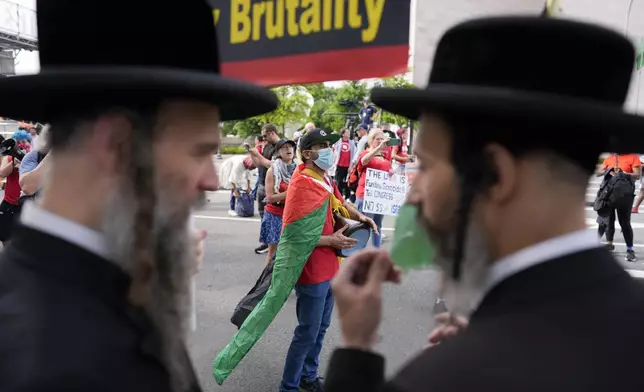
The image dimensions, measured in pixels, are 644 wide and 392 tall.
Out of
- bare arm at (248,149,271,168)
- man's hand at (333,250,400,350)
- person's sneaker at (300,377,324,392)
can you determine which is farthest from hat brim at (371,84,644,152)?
bare arm at (248,149,271,168)

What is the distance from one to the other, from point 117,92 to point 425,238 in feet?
2.61

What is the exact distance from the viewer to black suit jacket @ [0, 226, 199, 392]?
902 millimetres

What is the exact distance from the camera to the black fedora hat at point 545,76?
1.02 metres

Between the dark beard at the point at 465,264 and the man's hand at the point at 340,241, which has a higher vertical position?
the dark beard at the point at 465,264

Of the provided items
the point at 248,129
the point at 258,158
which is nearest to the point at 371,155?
the point at 258,158

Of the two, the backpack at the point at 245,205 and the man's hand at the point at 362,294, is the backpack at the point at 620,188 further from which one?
the man's hand at the point at 362,294

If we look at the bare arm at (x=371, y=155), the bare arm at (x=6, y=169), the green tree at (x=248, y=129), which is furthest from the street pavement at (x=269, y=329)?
the green tree at (x=248, y=129)

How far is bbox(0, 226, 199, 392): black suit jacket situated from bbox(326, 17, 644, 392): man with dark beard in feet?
1.45

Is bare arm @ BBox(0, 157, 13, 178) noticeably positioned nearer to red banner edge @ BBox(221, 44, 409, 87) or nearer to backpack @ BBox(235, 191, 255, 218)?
red banner edge @ BBox(221, 44, 409, 87)

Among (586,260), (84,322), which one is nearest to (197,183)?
(84,322)

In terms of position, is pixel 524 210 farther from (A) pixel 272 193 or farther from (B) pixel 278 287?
(A) pixel 272 193

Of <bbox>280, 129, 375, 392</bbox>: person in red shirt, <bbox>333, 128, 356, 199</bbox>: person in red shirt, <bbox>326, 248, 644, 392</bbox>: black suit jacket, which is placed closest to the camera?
<bbox>326, 248, 644, 392</bbox>: black suit jacket

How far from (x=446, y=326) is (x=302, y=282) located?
2202 millimetres

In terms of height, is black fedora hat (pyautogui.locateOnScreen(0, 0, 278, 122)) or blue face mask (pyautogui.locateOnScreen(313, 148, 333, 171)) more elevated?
black fedora hat (pyautogui.locateOnScreen(0, 0, 278, 122))
